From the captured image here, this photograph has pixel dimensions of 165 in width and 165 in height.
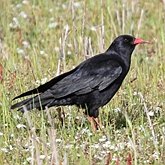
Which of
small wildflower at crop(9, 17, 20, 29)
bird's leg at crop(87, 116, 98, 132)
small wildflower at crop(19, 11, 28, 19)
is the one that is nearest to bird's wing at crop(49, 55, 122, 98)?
bird's leg at crop(87, 116, 98, 132)

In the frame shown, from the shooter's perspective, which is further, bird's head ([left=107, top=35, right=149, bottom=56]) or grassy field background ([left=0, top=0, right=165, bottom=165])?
bird's head ([left=107, top=35, right=149, bottom=56])

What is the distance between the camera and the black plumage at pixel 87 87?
273 inches

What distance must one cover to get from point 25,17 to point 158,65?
2768mm

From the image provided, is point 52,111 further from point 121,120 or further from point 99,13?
point 99,13

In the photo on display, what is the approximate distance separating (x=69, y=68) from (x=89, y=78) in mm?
1669

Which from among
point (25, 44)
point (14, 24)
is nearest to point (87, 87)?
point (25, 44)

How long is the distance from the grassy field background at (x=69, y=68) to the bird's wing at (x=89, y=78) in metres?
0.27

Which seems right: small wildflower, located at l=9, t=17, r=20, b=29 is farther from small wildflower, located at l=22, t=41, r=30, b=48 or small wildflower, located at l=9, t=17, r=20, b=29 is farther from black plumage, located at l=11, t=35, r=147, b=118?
black plumage, located at l=11, t=35, r=147, b=118

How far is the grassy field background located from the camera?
5.88m

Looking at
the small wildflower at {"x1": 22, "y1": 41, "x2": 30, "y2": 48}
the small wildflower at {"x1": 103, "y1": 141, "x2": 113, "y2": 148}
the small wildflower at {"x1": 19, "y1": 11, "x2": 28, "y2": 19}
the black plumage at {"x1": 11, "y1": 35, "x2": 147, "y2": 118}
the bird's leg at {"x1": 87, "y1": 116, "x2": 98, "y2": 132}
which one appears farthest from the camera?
the small wildflower at {"x1": 19, "y1": 11, "x2": 28, "y2": 19}

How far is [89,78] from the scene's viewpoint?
7.06m

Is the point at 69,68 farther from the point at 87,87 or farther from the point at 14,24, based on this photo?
the point at 14,24

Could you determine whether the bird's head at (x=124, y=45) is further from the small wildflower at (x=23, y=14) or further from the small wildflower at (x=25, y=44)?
the small wildflower at (x=23, y=14)

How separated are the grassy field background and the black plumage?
15 centimetres
